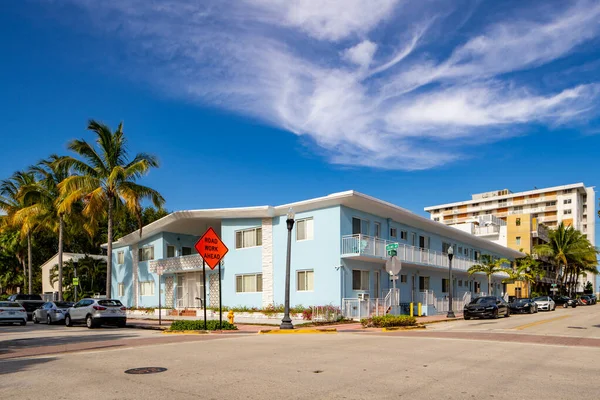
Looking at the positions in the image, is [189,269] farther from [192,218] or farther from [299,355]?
[299,355]

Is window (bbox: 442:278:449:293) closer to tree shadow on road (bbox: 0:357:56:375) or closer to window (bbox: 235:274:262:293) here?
window (bbox: 235:274:262:293)

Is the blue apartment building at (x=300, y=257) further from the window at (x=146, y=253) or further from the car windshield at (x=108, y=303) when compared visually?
the car windshield at (x=108, y=303)

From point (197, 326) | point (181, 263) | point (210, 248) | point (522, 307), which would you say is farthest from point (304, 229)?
point (522, 307)

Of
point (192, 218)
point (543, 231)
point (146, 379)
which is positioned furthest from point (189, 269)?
point (543, 231)

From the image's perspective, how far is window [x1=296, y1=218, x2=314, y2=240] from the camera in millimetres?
30859

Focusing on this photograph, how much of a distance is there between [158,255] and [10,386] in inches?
1245

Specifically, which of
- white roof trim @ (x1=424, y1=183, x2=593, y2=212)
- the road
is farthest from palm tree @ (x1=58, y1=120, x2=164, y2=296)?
white roof trim @ (x1=424, y1=183, x2=593, y2=212)

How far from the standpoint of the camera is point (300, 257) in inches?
1216

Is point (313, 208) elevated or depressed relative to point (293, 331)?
elevated

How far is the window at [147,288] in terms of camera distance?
40703mm

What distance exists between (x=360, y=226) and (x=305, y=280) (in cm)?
450

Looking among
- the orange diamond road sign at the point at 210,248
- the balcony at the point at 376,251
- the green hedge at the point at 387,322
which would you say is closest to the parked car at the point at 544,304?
the balcony at the point at 376,251

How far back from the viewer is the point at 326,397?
752cm

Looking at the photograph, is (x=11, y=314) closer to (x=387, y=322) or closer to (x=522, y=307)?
(x=387, y=322)
